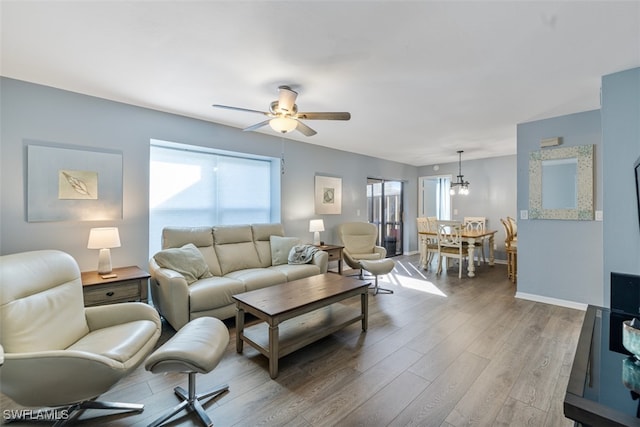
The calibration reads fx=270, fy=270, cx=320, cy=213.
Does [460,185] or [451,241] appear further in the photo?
[460,185]

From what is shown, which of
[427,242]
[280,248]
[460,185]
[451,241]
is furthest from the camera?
[460,185]

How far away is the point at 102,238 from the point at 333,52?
2715 millimetres

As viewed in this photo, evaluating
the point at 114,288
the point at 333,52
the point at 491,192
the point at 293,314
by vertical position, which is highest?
the point at 333,52

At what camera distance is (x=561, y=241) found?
3.48m

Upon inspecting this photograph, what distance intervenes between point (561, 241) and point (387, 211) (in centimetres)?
385

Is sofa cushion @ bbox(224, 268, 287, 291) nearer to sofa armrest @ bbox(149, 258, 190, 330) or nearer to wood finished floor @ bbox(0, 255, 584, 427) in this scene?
wood finished floor @ bbox(0, 255, 584, 427)

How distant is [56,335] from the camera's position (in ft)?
5.63

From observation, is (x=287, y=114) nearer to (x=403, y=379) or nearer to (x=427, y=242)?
(x=403, y=379)

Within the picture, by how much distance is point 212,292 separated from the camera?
2.77 meters

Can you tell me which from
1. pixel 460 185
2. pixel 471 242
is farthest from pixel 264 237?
pixel 460 185

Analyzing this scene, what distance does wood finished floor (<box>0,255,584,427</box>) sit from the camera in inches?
65.6

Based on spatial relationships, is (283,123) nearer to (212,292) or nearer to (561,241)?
(212,292)

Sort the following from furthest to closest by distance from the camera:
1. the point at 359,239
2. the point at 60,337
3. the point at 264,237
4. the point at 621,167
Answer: the point at 359,239 → the point at 264,237 → the point at 621,167 → the point at 60,337

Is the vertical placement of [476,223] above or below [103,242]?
above
